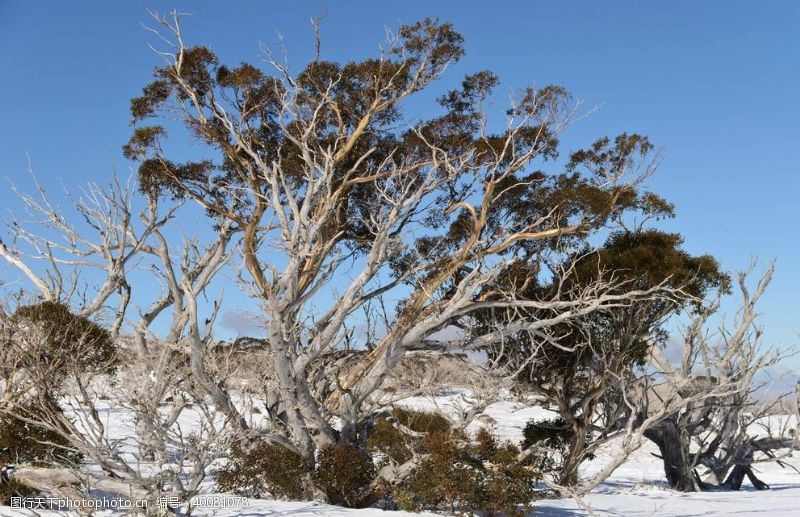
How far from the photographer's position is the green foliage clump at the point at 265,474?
1146cm

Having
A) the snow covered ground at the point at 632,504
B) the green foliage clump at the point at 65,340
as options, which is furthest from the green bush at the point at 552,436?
the green foliage clump at the point at 65,340

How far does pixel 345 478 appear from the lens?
1142 centimetres

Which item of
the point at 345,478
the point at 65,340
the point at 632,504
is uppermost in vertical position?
the point at 65,340

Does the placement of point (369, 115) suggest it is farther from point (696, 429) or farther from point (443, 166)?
point (696, 429)

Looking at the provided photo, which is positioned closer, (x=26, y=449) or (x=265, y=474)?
(x=26, y=449)

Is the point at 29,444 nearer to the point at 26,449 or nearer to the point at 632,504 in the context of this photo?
the point at 26,449

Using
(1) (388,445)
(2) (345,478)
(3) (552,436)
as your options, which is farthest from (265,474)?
(3) (552,436)

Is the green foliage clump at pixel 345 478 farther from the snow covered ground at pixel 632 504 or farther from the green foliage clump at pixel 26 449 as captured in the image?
the green foliage clump at pixel 26 449

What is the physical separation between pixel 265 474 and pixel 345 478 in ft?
3.98

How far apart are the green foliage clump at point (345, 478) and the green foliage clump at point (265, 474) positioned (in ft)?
1.00

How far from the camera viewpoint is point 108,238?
64.2 feet

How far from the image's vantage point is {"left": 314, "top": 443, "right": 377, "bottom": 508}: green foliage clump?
11.5 meters

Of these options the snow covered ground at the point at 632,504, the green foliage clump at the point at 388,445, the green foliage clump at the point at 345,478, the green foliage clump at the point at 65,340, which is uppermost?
the green foliage clump at the point at 65,340

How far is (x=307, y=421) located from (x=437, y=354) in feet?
9.70
